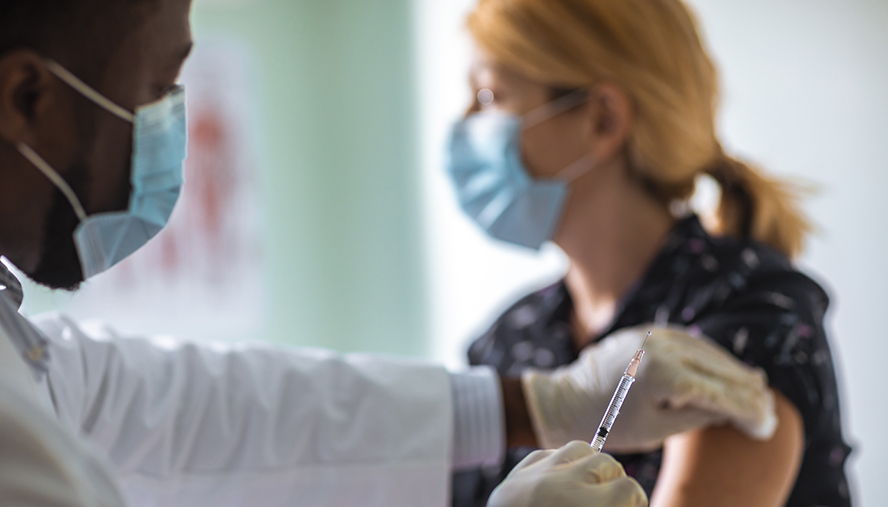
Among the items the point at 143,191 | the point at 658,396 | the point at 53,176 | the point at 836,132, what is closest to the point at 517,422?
the point at 658,396

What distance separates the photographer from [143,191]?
116 cm

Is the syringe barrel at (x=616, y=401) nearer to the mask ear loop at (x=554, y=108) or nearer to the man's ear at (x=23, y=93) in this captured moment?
the man's ear at (x=23, y=93)

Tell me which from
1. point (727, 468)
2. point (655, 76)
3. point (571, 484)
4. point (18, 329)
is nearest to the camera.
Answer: point (571, 484)

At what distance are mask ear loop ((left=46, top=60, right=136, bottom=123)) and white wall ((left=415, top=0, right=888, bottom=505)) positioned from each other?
3.71ft

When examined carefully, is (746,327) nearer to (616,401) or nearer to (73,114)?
(616,401)

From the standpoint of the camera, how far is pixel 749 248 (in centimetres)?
Result: 161

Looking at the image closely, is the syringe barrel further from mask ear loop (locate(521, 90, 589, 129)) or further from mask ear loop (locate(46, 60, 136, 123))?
mask ear loop (locate(521, 90, 589, 129))

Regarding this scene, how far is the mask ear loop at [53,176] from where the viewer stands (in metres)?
0.99

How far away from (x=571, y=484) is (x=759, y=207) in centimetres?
108

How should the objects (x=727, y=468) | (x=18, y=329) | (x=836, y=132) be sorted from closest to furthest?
(x=18, y=329) < (x=727, y=468) < (x=836, y=132)

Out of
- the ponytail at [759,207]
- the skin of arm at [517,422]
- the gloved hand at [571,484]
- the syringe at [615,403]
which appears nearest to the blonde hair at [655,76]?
the ponytail at [759,207]

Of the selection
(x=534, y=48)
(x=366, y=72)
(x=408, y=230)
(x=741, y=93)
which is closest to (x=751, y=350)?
(x=534, y=48)

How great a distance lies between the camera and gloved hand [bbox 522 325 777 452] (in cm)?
122

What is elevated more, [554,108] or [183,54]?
[183,54]
